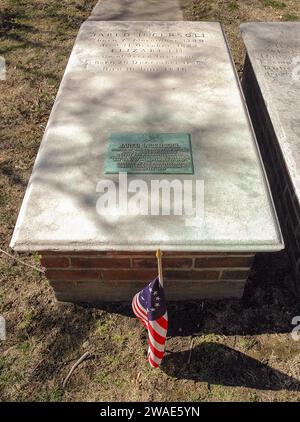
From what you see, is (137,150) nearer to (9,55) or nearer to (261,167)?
(261,167)

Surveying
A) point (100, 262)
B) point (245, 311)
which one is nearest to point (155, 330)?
point (100, 262)

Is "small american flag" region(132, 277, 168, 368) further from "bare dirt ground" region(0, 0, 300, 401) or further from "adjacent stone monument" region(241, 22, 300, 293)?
"adjacent stone monument" region(241, 22, 300, 293)

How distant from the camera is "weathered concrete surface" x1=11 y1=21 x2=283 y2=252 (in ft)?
8.25

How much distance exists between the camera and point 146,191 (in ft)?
9.00

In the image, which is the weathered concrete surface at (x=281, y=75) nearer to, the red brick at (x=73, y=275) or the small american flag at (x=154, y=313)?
the small american flag at (x=154, y=313)

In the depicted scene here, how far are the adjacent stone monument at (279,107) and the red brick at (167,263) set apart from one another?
35.3 inches

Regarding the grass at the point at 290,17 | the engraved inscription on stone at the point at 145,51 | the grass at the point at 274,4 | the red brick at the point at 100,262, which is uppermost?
the engraved inscription on stone at the point at 145,51

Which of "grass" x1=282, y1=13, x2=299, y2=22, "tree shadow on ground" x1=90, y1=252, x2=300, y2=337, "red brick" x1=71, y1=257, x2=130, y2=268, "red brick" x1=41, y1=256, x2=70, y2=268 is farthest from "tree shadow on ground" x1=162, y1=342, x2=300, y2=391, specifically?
"grass" x1=282, y1=13, x2=299, y2=22

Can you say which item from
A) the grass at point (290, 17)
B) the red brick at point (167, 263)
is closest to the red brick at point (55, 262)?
the red brick at point (167, 263)

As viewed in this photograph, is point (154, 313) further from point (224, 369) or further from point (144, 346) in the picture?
point (224, 369)

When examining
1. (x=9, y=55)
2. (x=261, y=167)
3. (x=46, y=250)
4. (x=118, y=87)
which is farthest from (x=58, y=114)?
(x=9, y=55)

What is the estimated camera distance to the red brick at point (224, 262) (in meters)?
2.70

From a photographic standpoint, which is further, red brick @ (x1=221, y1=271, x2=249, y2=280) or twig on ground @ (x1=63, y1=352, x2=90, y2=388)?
red brick @ (x1=221, y1=271, x2=249, y2=280)

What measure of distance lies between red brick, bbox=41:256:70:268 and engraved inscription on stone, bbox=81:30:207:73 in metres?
1.95
